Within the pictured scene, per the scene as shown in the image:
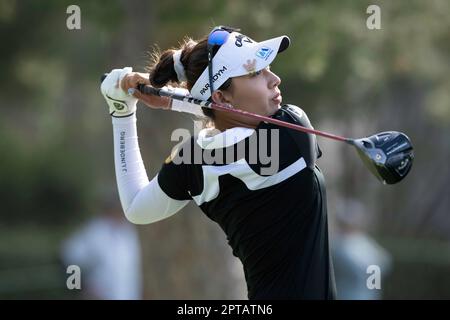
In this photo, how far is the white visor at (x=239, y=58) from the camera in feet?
12.8

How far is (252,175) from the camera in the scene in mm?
Result: 3775

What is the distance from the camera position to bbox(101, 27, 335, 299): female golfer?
3.79 meters

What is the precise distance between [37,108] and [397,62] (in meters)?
4.50

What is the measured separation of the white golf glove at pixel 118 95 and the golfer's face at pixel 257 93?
51 centimetres

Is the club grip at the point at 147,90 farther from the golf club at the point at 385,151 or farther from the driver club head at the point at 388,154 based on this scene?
the driver club head at the point at 388,154

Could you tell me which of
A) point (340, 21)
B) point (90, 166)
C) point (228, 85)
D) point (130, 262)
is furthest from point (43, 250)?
point (228, 85)

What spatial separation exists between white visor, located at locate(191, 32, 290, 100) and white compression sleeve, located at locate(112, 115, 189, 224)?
45 cm

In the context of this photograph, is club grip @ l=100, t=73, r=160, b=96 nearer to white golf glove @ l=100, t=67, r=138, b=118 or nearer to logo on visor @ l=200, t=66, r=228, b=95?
white golf glove @ l=100, t=67, r=138, b=118
